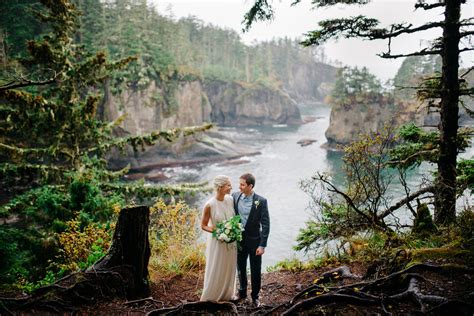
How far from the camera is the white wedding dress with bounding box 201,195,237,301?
16.7 feet

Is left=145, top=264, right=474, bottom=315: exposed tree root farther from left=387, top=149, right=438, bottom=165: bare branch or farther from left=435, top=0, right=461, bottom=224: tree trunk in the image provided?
left=387, top=149, right=438, bottom=165: bare branch

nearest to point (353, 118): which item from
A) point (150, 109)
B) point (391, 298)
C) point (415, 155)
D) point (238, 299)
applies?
point (150, 109)

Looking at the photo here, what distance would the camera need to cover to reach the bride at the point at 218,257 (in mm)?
5082

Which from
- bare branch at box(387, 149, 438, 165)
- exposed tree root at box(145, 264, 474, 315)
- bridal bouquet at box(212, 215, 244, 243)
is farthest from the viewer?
bare branch at box(387, 149, 438, 165)

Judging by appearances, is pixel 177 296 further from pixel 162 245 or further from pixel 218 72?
pixel 218 72

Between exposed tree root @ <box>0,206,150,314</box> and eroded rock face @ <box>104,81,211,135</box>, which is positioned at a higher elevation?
eroded rock face @ <box>104,81,211,135</box>

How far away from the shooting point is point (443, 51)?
6.06 meters

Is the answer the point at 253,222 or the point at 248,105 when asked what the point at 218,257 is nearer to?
the point at 253,222

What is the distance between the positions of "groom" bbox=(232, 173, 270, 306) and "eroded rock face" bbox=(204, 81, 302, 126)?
6939 centimetres

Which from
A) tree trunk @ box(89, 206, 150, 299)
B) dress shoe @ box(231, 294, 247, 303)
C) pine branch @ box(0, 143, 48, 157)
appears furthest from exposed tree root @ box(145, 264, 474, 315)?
pine branch @ box(0, 143, 48, 157)

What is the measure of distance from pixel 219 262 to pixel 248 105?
73042mm

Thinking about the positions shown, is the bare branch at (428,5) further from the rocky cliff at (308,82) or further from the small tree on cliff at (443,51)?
the rocky cliff at (308,82)

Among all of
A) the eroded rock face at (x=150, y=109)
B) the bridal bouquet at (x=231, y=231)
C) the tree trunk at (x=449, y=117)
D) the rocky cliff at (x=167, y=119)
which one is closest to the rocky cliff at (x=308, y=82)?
the rocky cliff at (x=167, y=119)

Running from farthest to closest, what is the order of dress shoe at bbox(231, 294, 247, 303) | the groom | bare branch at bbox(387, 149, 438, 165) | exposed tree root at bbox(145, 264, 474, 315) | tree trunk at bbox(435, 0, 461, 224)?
bare branch at bbox(387, 149, 438, 165) < tree trunk at bbox(435, 0, 461, 224) < dress shoe at bbox(231, 294, 247, 303) < the groom < exposed tree root at bbox(145, 264, 474, 315)
